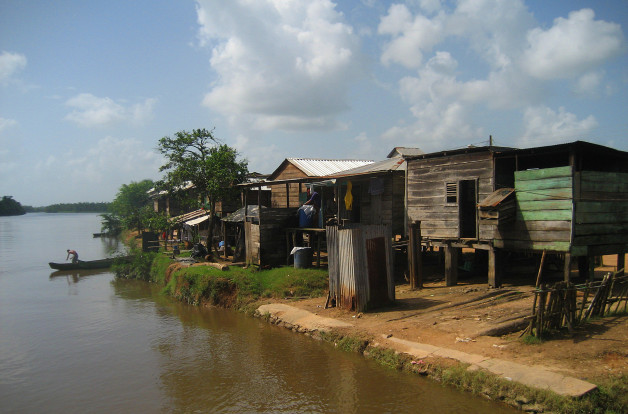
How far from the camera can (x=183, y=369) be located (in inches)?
426

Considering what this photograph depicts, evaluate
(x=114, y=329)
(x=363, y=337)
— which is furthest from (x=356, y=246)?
(x=114, y=329)

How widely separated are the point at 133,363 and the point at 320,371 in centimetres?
527

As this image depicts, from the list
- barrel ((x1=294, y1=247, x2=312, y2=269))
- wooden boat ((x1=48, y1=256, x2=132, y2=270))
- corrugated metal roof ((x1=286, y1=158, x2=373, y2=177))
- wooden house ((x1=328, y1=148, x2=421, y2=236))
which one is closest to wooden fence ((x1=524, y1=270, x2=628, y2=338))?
wooden house ((x1=328, y1=148, x2=421, y2=236))

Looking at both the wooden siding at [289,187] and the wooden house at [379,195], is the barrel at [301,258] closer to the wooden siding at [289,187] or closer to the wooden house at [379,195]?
the wooden house at [379,195]

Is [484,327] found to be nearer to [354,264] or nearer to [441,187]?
[354,264]

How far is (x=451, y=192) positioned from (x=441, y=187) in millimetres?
424

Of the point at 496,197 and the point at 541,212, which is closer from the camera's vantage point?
the point at 541,212

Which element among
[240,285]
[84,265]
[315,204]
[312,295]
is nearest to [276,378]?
[312,295]

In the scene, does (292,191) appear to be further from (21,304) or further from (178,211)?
(178,211)

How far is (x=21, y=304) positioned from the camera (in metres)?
19.7

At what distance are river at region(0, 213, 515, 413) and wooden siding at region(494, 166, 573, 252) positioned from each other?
6249 mm

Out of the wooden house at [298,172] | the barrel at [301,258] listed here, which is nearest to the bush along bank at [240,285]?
the barrel at [301,258]

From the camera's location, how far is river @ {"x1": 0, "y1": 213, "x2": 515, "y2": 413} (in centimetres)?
848

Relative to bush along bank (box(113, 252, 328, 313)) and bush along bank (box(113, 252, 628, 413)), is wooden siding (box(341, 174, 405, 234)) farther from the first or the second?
bush along bank (box(113, 252, 628, 413))
